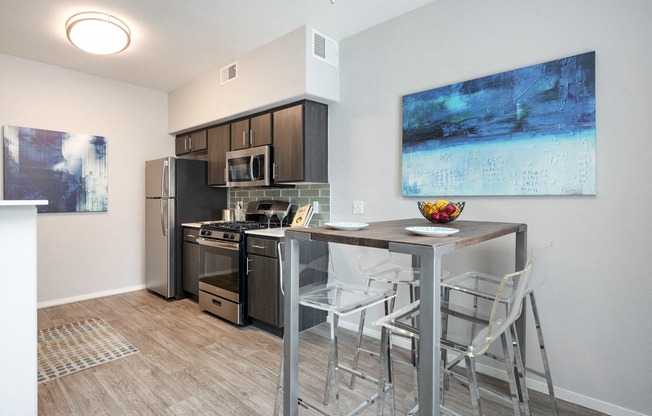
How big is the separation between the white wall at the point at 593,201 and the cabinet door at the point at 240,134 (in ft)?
6.50

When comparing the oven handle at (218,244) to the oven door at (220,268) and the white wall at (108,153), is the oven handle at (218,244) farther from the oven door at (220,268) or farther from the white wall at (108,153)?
the white wall at (108,153)

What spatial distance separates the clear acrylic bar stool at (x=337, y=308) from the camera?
1603 millimetres

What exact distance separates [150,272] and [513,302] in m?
4.32

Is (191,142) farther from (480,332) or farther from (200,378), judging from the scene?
(480,332)

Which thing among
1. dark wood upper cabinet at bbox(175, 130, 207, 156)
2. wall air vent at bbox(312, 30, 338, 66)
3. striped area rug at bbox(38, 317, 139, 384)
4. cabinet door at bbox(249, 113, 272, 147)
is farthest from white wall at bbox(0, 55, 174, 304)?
wall air vent at bbox(312, 30, 338, 66)

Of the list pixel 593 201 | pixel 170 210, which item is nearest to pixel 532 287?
pixel 593 201

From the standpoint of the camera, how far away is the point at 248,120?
12.3 ft

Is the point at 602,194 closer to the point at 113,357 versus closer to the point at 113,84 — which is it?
the point at 113,357

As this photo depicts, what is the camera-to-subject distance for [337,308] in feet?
5.37

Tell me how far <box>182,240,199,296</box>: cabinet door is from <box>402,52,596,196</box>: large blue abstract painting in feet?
8.37

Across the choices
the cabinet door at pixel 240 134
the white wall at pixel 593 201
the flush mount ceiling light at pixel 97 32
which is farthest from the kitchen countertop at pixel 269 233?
the flush mount ceiling light at pixel 97 32

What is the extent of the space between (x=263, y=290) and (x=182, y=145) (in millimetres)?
2780

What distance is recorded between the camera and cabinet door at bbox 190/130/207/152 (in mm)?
4451

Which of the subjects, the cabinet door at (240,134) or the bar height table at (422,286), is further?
the cabinet door at (240,134)
